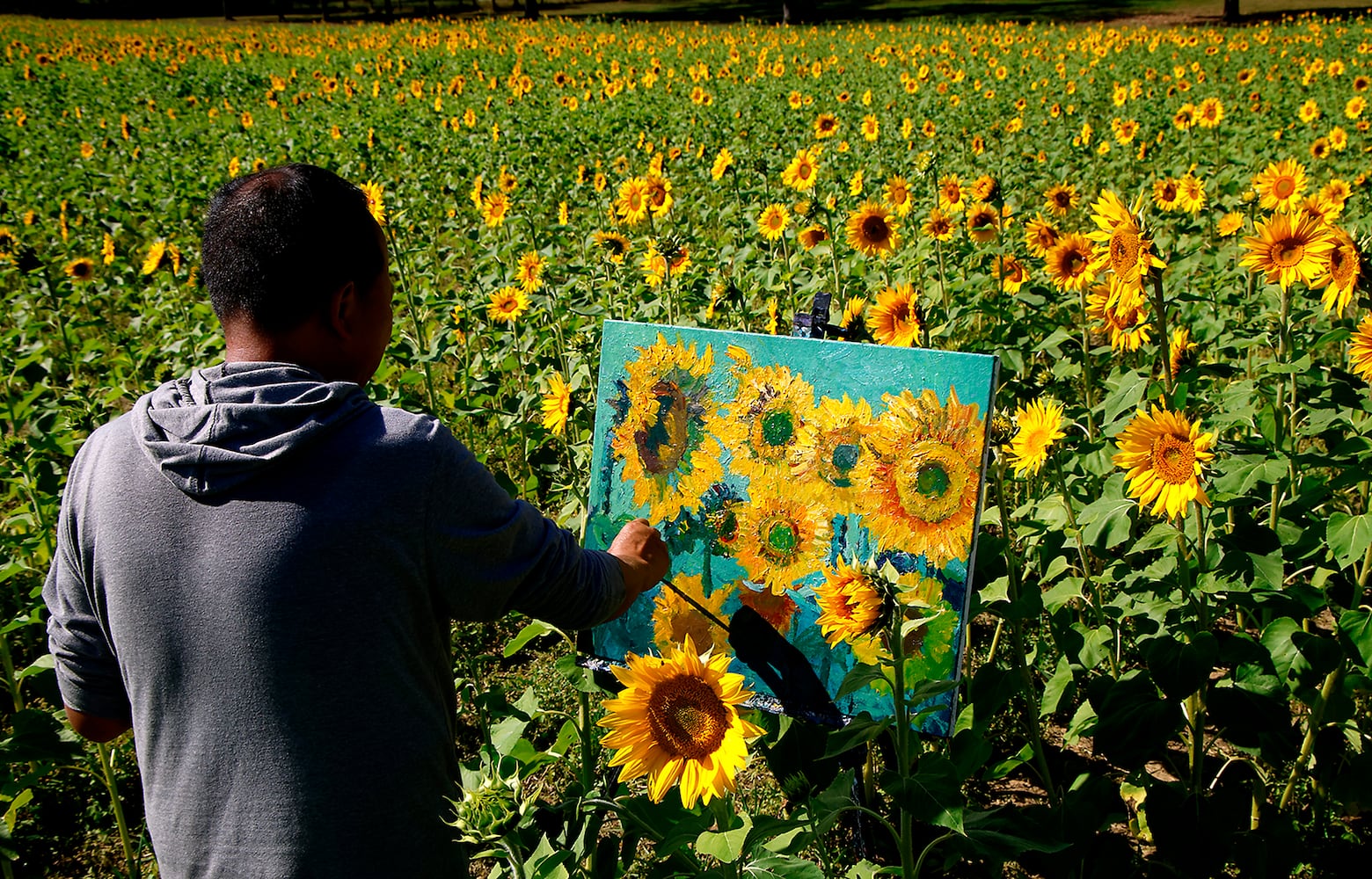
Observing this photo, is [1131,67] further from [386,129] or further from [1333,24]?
[386,129]

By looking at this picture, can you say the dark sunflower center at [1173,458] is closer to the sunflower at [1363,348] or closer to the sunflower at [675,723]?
the sunflower at [1363,348]

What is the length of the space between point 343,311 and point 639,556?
738 mm

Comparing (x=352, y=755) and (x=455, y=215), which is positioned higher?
(x=455, y=215)

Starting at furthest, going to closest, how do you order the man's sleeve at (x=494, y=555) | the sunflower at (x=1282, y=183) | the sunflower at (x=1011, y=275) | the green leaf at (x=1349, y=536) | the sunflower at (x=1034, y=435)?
the sunflower at (x=1011, y=275) → the sunflower at (x=1282, y=183) → the sunflower at (x=1034, y=435) → the green leaf at (x=1349, y=536) → the man's sleeve at (x=494, y=555)

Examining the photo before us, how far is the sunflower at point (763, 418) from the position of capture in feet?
7.07

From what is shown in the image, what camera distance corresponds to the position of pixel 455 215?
7.97m

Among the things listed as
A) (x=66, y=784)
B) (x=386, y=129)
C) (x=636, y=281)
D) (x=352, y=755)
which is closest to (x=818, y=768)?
(x=352, y=755)

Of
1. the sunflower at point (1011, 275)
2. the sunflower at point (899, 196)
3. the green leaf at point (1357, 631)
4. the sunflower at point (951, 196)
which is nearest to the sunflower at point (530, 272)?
the sunflower at point (899, 196)

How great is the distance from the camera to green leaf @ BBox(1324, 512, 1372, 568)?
2066 millimetres

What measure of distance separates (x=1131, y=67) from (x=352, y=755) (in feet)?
57.0

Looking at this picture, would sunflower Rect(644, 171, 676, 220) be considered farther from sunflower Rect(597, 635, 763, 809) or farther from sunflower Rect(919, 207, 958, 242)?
sunflower Rect(597, 635, 763, 809)

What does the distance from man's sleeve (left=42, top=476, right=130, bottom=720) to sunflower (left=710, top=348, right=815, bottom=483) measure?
4.23 ft

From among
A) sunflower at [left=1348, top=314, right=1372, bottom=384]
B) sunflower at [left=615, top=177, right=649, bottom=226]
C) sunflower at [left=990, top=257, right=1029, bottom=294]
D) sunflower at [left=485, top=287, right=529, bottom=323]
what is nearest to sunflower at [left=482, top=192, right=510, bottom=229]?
sunflower at [left=615, top=177, right=649, bottom=226]

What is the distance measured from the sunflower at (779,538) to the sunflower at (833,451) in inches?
1.7
